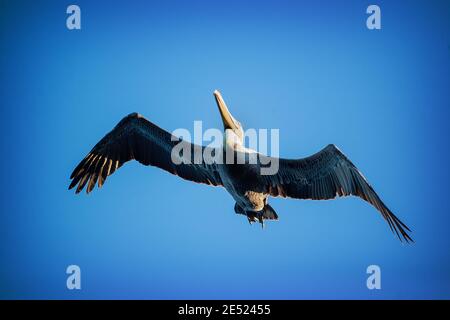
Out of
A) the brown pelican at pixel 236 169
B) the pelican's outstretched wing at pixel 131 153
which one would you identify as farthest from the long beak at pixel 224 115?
the pelican's outstretched wing at pixel 131 153

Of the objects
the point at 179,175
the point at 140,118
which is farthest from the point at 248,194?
the point at 140,118

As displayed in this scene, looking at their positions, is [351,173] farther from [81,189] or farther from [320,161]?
[81,189]

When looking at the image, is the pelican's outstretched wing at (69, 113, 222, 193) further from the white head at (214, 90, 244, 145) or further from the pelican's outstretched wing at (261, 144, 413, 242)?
the pelican's outstretched wing at (261, 144, 413, 242)

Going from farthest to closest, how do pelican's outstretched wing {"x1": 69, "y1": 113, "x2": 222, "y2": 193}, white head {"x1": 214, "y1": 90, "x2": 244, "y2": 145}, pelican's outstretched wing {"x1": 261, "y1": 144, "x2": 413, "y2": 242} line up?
pelican's outstretched wing {"x1": 69, "y1": 113, "x2": 222, "y2": 193}, white head {"x1": 214, "y1": 90, "x2": 244, "y2": 145}, pelican's outstretched wing {"x1": 261, "y1": 144, "x2": 413, "y2": 242}

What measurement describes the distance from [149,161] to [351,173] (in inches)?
148

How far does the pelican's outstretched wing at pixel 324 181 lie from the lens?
1098cm

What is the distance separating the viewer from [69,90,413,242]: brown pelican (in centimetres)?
1126

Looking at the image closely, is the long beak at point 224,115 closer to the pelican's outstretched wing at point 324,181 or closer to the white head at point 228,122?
the white head at point 228,122

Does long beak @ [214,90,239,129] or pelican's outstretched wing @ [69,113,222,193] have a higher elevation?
long beak @ [214,90,239,129]

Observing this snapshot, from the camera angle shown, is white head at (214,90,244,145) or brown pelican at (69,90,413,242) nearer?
brown pelican at (69,90,413,242)

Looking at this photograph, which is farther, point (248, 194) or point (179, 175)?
point (179, 175)

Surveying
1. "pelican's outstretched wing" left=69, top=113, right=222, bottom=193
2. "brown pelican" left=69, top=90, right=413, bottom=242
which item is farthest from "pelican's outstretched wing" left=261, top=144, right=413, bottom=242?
"pelican's outstretched wing" left=69, top=113, right=222, bottom=193
